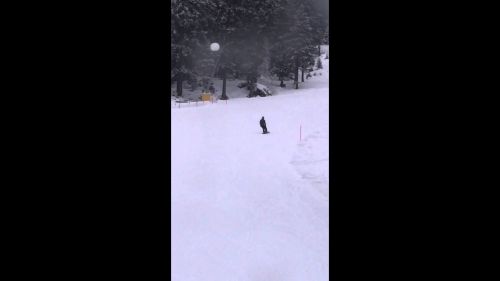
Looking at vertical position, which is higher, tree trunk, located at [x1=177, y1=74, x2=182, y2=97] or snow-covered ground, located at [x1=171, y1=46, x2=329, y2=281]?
tree trunk, located at [x1=177, y1=74, x2=182, y2=97]

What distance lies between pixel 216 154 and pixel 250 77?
874 inches

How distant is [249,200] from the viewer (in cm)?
1338

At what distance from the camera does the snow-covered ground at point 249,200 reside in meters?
9.51

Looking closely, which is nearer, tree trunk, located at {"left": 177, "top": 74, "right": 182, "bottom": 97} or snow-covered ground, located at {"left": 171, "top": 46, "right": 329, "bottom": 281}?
snow-covered ground, located at {"left": 171, "top": 46, "right": 329, "bottom": 281}

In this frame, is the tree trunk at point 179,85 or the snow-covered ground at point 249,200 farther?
the tree trunk at point 179,85

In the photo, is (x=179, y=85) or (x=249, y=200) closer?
(x=249, y=200)

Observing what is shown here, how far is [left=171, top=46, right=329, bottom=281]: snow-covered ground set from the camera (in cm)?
951
